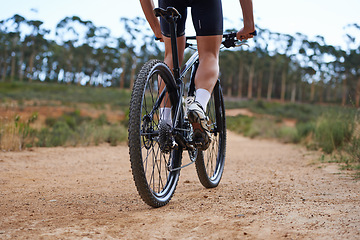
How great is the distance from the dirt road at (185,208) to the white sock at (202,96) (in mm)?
662

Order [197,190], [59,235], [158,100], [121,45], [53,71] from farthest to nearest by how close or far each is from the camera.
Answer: [53,71], [121,45], [197,190], [158,100], [59,235]

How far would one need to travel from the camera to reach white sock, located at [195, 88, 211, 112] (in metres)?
2.38

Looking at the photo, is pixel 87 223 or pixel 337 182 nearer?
pixel 87 223

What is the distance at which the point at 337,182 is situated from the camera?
332 cm

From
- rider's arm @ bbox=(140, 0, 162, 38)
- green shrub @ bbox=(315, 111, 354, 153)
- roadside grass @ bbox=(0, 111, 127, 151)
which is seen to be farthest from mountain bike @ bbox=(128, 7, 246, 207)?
green shrub @ bbox=(315, 111, 354, 153)

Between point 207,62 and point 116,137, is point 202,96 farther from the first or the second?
point 116,137

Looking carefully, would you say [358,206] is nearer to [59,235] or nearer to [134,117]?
[134,117]

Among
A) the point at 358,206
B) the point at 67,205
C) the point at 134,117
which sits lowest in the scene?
the point at 67,205

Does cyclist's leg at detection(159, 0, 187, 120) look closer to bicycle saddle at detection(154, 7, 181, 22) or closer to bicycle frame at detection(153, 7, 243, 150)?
bicycle frame at detection(153, 7, 243, 150)

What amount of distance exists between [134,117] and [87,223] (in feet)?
2.04

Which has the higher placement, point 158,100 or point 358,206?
point 158,100

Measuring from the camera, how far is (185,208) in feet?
7.45

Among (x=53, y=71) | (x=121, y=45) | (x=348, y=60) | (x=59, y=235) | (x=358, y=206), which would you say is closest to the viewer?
(x=59, y=235)

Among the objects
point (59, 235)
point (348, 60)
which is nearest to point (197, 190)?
point (59, 235)
